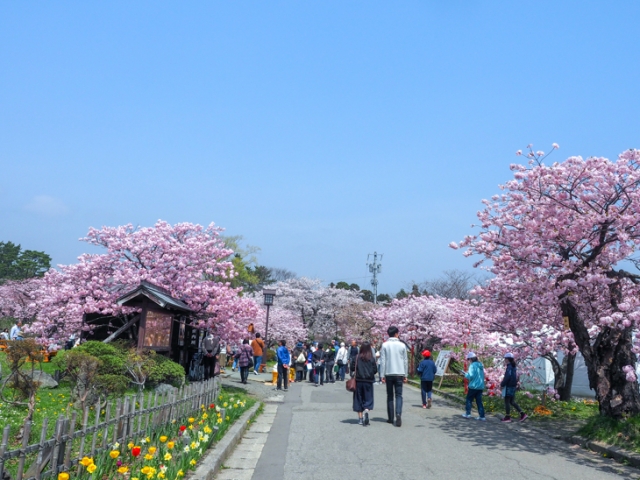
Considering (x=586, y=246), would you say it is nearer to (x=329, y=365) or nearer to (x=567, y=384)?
(x=567, y=384)

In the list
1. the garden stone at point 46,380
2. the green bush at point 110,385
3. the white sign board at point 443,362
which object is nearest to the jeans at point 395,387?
the green bush at point 110,385

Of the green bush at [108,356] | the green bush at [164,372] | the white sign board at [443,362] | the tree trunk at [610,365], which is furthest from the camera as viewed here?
the white sign board at [443,362]

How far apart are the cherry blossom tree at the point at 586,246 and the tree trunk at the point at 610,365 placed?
16 mm

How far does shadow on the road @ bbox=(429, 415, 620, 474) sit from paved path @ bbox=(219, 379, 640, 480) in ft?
0.05

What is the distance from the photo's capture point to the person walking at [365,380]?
36.8ft

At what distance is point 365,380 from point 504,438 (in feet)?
8.75

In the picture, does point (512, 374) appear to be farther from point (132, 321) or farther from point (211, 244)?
point (211, 244)

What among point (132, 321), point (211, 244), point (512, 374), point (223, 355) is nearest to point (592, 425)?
point (512, 374)

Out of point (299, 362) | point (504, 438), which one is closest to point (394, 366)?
point (504, 438)

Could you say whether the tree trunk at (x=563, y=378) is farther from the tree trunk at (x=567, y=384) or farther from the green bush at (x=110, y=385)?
the green bush at (x=110, y=385)

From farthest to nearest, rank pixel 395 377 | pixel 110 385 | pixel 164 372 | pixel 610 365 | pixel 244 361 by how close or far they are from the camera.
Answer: pixel 244 361 < pixel 164 372 < pixel 395 377 < pixel 610 365 < pixel 110 385

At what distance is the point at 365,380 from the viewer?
11.2 metres

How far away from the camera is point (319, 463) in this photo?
7.83 m

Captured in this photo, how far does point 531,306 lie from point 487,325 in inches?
121
